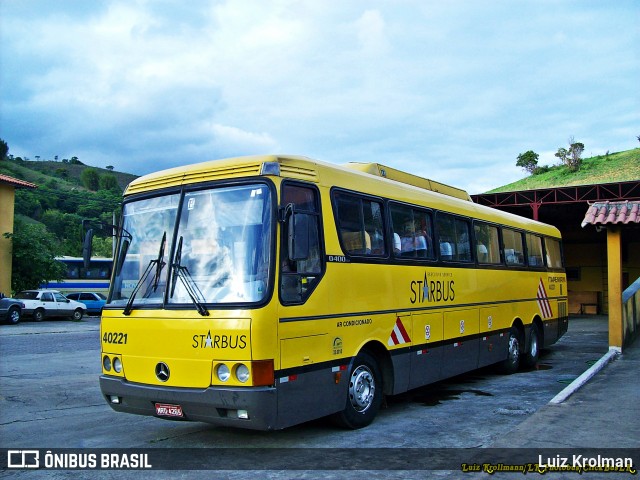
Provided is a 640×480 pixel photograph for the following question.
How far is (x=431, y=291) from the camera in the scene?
374 inches

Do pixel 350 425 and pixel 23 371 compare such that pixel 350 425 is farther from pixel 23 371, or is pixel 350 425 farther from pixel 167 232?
pixel 23 371

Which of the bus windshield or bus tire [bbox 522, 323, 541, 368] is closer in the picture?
the bus windshield

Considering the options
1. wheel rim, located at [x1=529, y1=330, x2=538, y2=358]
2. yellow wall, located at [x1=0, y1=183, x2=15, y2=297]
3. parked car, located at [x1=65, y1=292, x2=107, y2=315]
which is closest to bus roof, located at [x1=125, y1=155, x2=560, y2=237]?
wheel rim, located at [x1=529, y1=330, x2=538, y2=358]

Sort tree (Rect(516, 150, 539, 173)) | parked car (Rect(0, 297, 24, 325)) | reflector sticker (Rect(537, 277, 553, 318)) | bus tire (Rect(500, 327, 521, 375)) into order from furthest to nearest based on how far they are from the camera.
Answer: tree (Rect(516, 150, 539, 173)) < parked car (Rect(0, 297, 24, 325)) < reflector sticker (Rect(537, 277, 553, 318)) < bus tire (Rect(500, 327, 521, 375))

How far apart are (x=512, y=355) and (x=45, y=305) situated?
26238 mm

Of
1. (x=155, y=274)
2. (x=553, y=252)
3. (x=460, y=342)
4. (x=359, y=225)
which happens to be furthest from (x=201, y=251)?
(x=553, y=252)

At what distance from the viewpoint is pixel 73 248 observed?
61.3 m

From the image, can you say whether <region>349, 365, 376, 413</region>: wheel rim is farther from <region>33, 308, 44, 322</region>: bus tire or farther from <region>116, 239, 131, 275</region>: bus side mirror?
<region>33, 308, 44, 322</region>: bus tire

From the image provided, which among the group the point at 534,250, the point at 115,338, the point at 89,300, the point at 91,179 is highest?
the point at 91,179

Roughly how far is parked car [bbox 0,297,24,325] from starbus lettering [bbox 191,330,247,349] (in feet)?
84.7

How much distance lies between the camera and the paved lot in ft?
22.0

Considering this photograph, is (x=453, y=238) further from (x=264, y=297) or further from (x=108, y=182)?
(x=108, y=182)

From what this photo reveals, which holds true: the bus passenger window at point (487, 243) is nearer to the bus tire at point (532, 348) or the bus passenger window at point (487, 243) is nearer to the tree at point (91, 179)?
the bus tire at point (532, 348)

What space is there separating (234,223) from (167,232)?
879 millimetres
